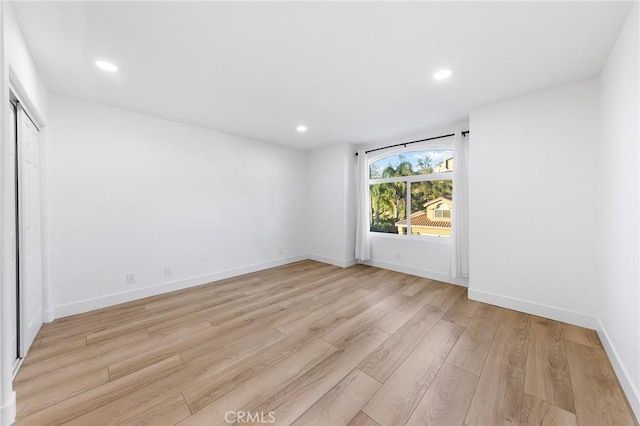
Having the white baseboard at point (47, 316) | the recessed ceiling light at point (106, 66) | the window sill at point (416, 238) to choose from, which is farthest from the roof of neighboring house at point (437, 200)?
the white baseboard at point (47, 316)

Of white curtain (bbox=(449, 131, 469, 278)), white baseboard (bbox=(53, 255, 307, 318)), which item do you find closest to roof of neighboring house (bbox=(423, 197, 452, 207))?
white curtain (bbox=(449, 131, 469, 278))

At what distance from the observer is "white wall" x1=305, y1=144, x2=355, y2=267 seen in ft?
15.1

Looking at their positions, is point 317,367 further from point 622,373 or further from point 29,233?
point 29,233

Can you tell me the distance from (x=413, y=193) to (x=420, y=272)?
4.49 ft

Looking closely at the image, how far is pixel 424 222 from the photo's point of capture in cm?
402

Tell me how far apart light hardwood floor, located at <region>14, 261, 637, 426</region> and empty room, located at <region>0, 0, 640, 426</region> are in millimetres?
18

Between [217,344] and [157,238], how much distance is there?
6.37ft

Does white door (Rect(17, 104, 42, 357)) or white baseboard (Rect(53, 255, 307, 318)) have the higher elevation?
white door (Rect(17, 104, 42, 357))

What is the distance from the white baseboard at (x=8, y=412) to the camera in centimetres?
124

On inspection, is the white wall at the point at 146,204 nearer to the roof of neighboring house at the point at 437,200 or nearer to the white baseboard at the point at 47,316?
the white baseboard at the point at 47,316

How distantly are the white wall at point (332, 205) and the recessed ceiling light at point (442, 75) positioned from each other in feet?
7.98

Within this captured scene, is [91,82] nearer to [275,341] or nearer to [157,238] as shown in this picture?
[157,238]

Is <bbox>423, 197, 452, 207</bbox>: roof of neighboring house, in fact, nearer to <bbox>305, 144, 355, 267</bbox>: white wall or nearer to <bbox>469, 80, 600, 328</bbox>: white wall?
<bbox>469, 80, 600, 328</bbox>: white wall

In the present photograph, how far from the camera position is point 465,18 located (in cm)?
153
